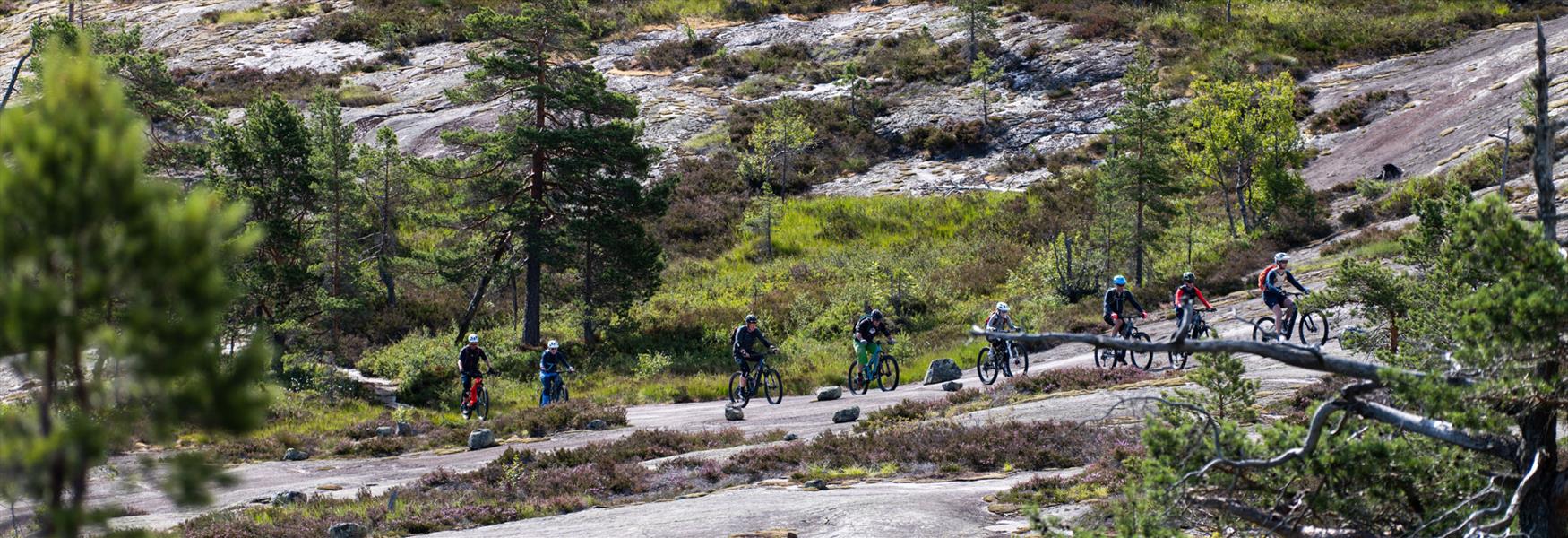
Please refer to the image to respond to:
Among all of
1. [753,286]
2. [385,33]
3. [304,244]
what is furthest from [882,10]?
[304,244]

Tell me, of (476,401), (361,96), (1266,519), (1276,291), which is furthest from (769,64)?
(1266,519)

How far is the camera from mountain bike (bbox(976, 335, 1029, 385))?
2194cm

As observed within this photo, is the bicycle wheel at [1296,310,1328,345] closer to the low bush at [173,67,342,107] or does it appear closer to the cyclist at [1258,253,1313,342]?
the cyclist at [1258,253,1313,342]

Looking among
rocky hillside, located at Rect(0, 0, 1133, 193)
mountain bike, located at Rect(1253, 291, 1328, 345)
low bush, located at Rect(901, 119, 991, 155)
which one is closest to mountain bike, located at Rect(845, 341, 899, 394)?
mountain bike, located at Rect(1253, 291, 1328, 345)

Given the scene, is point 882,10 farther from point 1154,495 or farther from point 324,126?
point 1154,495

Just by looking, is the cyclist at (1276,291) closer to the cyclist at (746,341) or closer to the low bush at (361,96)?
the cyclist at (746,341)

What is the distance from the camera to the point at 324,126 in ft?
114

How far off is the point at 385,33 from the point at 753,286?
39.3 metres

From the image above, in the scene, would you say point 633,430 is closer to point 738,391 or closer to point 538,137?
point 738,391

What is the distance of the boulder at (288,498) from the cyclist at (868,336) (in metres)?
10.5

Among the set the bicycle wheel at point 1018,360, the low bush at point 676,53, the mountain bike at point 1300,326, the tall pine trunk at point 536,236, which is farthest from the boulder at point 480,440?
the low bush at point 676,53

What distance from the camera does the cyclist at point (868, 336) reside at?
2148 centimetres

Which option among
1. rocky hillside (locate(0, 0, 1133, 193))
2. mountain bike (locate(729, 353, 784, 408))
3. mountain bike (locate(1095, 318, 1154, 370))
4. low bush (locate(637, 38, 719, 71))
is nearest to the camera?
mountain bike (locate(1095, 318, 1154, 370))

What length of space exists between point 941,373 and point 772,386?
3845 millimetres
